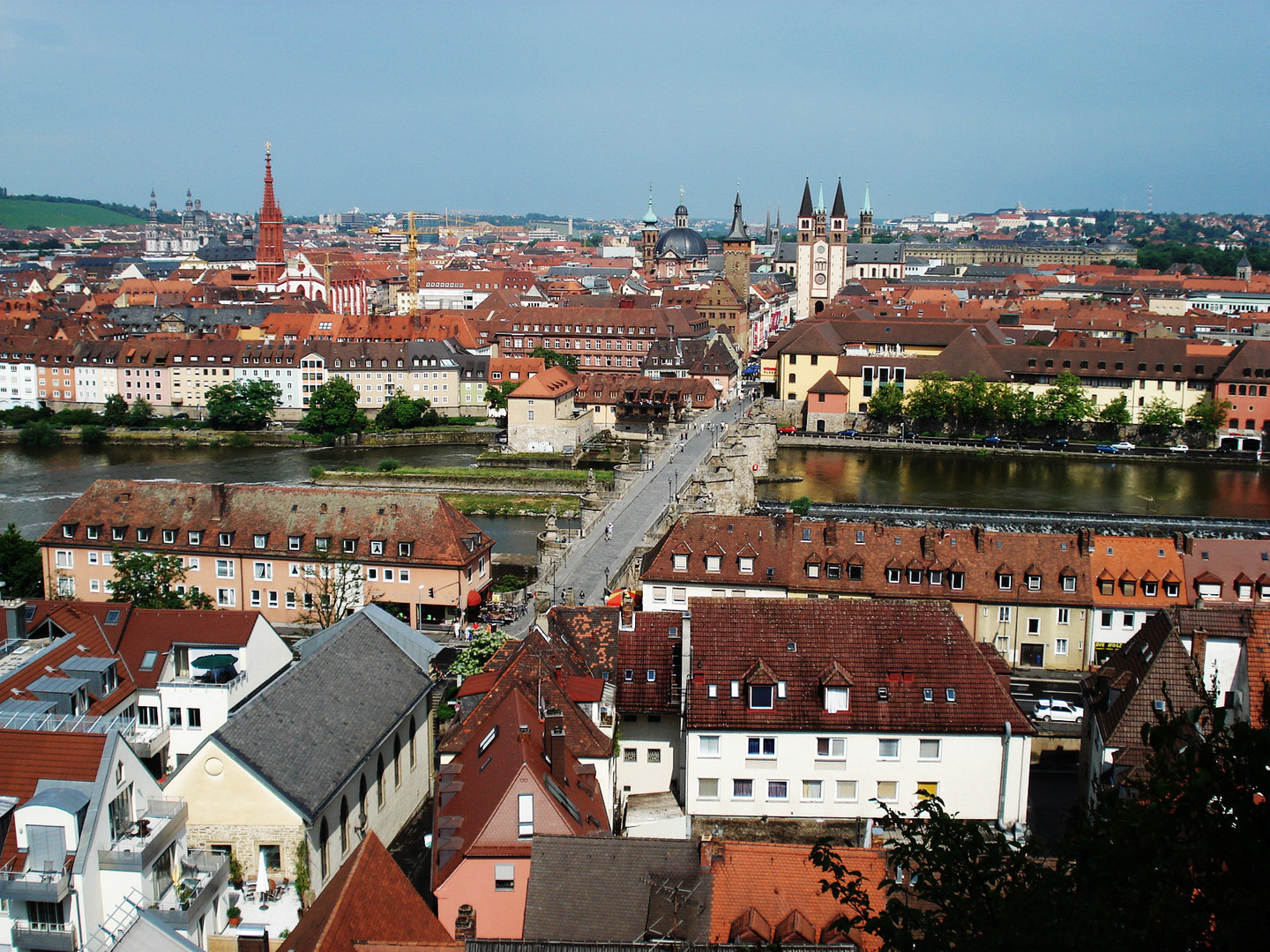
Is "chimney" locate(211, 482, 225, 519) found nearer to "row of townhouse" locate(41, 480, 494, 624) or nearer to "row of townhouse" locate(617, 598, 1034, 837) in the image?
"row of townhouse" locate(41, 480, 494, 624)

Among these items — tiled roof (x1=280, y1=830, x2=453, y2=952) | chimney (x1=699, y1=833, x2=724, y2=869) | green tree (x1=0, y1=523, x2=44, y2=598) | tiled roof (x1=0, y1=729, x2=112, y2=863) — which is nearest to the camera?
tiled roof (x1=280, y1=830, x2=453, y2=952)

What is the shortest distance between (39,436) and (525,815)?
175ft

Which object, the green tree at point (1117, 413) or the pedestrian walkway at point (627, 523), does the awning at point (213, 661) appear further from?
the green tree at point (1117, 413)

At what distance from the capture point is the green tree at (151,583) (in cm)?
2508

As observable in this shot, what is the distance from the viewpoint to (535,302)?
93250 millimetres

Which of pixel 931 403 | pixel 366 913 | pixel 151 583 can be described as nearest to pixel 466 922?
pixel 366 913

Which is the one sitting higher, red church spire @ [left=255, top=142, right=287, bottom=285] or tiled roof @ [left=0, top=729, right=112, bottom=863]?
red church spire @ [left=255, top=142, right=287, bottom=285]

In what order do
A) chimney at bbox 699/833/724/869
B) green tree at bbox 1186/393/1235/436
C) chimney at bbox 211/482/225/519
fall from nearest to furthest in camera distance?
chimney at bbox 699/833/724/869, chimney at bbox 211/482/225/519, green tree at bbox 1186/393/1235/436

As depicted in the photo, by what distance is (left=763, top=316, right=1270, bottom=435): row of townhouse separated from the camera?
186 ft

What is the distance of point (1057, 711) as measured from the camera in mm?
21406

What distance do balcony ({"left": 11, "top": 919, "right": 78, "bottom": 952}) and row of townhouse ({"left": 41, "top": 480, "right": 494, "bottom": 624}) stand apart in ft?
50.3

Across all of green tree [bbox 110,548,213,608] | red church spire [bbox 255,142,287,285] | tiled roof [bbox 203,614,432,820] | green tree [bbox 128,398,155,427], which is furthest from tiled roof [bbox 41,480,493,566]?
red church spire [bbox 255,142,287,285]

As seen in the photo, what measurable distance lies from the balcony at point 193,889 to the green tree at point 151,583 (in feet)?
40.4

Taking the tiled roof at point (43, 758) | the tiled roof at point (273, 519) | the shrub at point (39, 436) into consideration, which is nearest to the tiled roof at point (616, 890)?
the tiled roof at point (43, 758)
